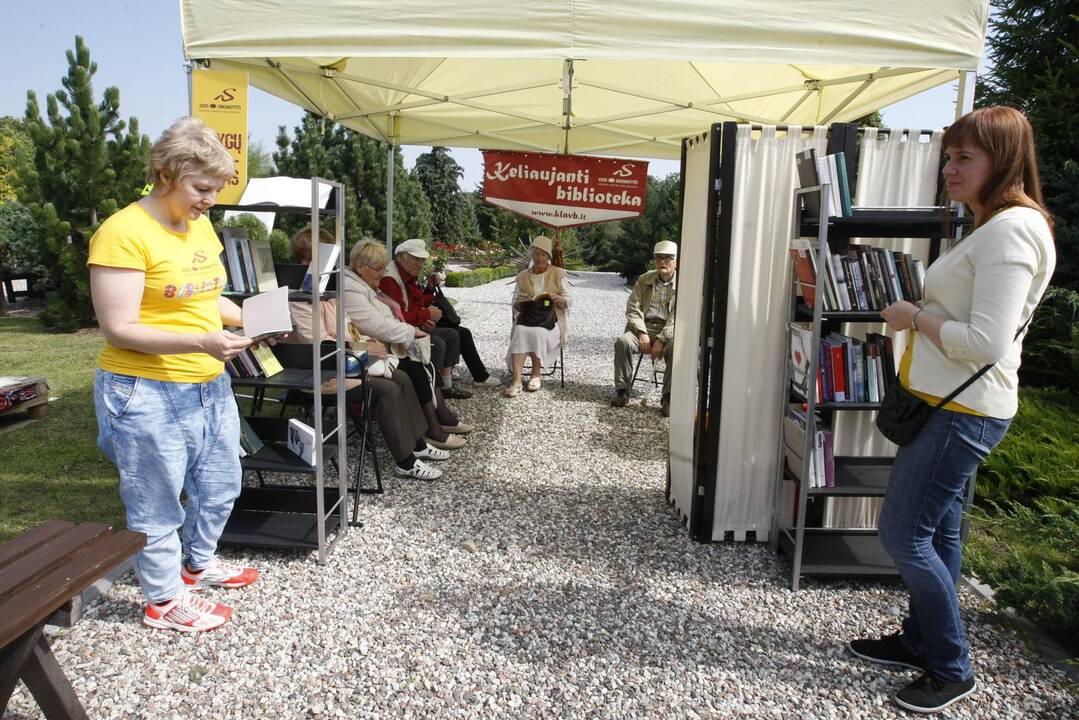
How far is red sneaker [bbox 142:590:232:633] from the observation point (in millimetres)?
2588

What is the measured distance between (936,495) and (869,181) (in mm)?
1591

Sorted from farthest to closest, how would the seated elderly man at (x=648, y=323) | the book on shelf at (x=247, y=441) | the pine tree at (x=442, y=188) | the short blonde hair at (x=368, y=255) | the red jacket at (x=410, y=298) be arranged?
the pine tree at (x=442, y=188)
the seated elderly man at (x=648, y=323)
the red jacket at (x=410, y=298)
the short blonde hair at (x=368, y=255)
the book on shelf at (x=247, y=441)

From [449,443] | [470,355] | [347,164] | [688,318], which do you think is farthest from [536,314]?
[347,164]

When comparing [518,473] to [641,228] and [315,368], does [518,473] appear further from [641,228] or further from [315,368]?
[641,228]

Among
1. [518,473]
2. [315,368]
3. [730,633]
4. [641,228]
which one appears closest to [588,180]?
[518,473]

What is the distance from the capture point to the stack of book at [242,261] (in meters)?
3.01

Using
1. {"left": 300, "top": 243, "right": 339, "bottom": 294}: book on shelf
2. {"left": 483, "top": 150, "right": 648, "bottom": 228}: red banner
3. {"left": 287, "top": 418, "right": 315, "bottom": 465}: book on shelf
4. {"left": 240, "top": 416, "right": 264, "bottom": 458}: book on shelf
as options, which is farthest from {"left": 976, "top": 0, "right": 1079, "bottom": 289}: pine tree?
{"left": 240, "top": 416, "right": 264, "bottom": 458}: book on shelf

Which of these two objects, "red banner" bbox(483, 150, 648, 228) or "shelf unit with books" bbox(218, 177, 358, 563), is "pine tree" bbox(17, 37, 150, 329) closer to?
"red banner" bbox(483, 150, 648, 228)

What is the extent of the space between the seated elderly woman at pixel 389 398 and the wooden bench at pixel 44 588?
1.72m

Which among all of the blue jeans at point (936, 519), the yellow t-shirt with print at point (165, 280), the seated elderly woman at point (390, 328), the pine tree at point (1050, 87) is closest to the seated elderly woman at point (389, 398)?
the seated elderly woman at point (390, 328)

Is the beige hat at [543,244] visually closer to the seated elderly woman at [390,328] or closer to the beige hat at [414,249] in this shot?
the beige hat at [414,249]

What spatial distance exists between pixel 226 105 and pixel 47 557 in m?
1.97

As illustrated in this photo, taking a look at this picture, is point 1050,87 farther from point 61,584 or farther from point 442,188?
point 442,188

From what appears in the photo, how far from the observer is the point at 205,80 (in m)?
3.04
